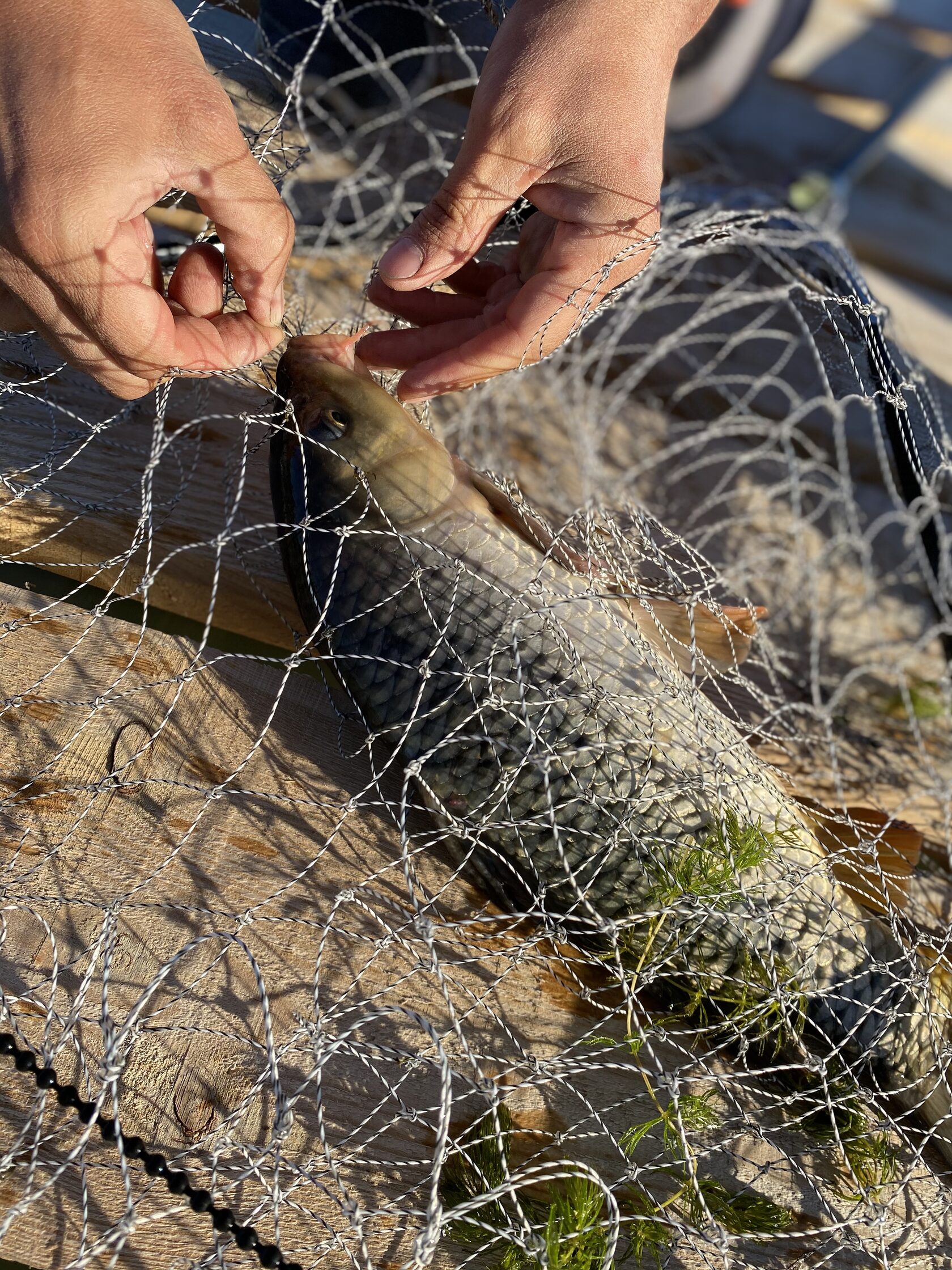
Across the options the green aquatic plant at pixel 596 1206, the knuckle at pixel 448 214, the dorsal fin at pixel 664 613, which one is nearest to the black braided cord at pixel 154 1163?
the green aquatic plant at pixel 596 1206

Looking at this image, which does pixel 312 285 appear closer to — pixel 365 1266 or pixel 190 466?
pixel 190 466

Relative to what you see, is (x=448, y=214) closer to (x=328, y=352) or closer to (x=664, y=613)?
(x=328, y=352)

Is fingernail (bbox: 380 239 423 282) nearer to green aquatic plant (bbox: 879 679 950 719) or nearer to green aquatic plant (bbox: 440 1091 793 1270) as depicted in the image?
green aquatic plant (bbox: 440 1091 793 1270)

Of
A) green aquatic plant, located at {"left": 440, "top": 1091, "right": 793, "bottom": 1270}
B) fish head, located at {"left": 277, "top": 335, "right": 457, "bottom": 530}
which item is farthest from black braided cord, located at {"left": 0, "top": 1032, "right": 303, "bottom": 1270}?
fish head, located at {"left": 277, "top": 335, "right": 457, "bottom": 530}

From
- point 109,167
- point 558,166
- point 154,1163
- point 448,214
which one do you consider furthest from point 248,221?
point 154,1163

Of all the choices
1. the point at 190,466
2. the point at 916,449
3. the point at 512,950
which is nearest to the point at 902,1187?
Result: the point at 512,950

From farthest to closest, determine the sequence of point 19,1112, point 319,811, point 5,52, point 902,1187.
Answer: point 319,811, point 902,1187, point 19,1112, point 5,52

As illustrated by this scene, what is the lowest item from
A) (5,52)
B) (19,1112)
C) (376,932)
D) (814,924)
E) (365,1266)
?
(19,1112)
